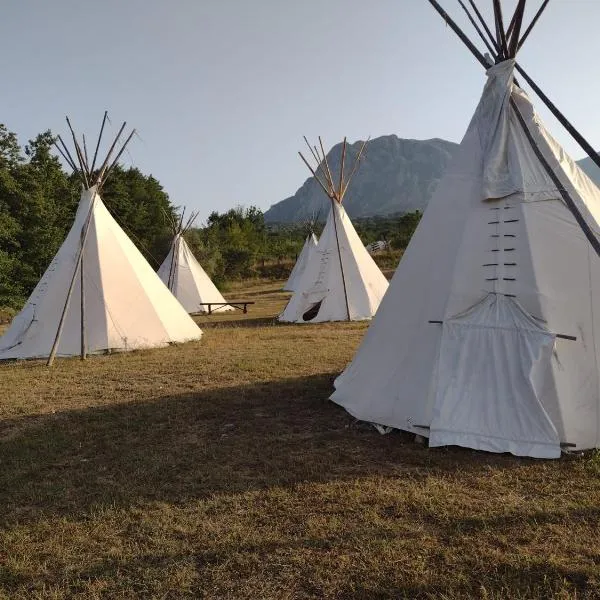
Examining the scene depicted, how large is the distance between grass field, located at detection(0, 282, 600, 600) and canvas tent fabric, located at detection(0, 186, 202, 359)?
Answer: 3.89 metres

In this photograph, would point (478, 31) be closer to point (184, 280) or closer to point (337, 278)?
point (337, 278)

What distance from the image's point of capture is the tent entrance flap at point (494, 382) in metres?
4.25

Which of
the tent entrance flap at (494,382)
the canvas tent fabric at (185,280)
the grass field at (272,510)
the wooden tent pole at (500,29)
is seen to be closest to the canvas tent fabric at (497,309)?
the tent entrance flap at (494,382)

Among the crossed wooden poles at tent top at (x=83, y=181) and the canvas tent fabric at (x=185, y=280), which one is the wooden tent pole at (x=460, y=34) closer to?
the crossed wooden poles at tent top at (x=83, y=181)

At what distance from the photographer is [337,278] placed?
14758 millimetres

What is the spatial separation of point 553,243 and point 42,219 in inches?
755

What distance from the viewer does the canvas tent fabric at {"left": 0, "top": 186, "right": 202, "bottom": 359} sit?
9.91m

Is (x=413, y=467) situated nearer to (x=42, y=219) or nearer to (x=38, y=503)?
(x=38, y=503)

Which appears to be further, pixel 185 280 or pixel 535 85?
pixel 185 280

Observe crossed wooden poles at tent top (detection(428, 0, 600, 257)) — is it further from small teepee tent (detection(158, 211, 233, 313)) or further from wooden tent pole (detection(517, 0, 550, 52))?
small teepee tent (detection(158, 211, 233, 313))

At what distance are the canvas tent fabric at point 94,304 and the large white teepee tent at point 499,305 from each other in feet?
19.5

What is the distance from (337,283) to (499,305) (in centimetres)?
1006

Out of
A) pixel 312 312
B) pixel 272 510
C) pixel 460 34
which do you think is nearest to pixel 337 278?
pixel 312 312

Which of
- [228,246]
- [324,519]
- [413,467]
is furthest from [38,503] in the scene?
[228,246]
